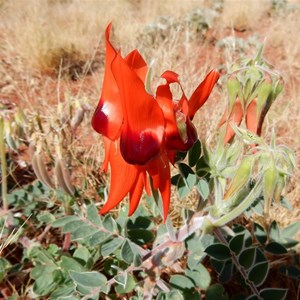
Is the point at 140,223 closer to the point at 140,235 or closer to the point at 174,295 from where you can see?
the point at 140,235

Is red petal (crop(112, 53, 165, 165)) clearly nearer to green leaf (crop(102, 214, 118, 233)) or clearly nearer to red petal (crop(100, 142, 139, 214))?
red petal (crop(100, 142, 139, 214))

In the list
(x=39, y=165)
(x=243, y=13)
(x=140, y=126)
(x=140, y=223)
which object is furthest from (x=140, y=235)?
(x=243, y=13)

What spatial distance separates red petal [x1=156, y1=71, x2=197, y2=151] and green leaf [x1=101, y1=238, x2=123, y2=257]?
17.6 inches

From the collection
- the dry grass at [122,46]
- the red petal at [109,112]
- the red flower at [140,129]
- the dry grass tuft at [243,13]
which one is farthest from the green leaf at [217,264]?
the dry grass tuft at [243,13]

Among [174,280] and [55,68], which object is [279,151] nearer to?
[174,280]

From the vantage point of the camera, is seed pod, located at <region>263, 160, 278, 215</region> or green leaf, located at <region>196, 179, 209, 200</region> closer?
seed pod, located at <region>263, 160, 278, 215</region>

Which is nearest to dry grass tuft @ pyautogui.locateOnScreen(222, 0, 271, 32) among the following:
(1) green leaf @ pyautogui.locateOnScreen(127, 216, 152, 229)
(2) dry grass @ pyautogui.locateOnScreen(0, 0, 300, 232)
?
(2) dry grass @ pyautogui.locateOnScreen(0, 0, 300, 232)

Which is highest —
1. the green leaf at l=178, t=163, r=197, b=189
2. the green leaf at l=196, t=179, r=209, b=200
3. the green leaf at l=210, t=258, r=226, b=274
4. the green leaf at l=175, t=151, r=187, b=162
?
the green leaf at l=175, t=151, r=187, b=162

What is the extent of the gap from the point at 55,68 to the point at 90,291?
263cm

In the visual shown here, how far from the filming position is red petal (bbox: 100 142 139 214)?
0.76m

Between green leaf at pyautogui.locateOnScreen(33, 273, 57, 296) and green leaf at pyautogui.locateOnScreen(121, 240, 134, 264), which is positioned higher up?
green leaf at pyautogui.locateOnScreen(121, 240, 134, 264)

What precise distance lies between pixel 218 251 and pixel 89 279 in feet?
1.04

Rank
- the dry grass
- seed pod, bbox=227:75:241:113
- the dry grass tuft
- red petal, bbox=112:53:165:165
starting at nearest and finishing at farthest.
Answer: red petal, bbox=112:53:165:165
seed pod, bbox=227:75:241:113
the dry grass
the dry grass tuft

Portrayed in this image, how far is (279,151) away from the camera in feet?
2.49
